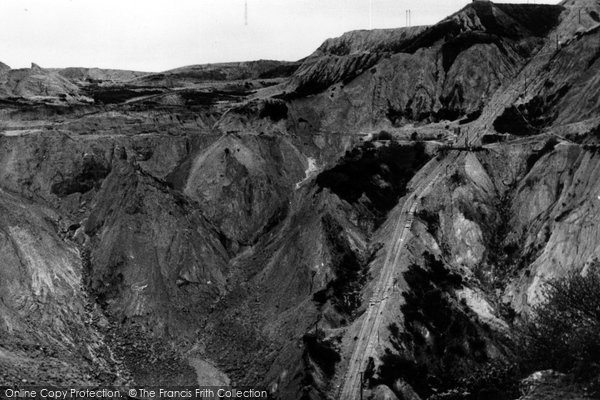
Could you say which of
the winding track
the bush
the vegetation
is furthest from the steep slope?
the bush

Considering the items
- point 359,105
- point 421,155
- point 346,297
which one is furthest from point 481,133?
point 346,297

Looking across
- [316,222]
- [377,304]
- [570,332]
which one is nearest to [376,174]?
[316,222]

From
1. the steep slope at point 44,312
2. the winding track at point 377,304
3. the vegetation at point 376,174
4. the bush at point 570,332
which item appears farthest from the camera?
the vegetation at point 376,174

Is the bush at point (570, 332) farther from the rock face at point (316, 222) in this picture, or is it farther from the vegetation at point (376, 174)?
the vegetation at point (376, 174)

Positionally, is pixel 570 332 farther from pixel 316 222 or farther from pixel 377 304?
pixel 316 222

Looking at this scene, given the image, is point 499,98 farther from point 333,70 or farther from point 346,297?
point 346,297

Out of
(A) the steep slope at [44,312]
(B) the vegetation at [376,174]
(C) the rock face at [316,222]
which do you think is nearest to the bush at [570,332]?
(C) the rock face at [316,222]
